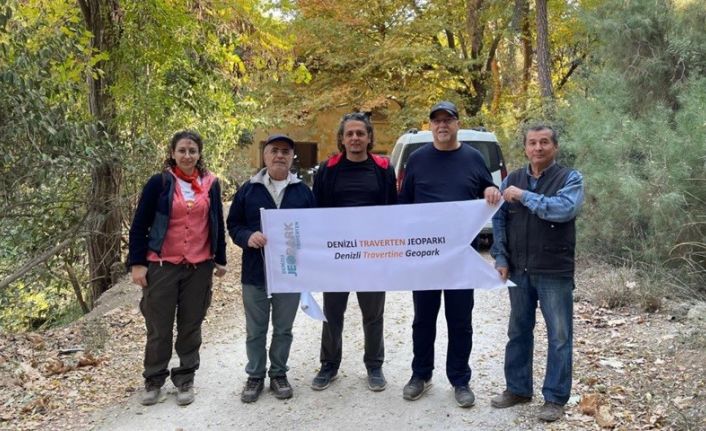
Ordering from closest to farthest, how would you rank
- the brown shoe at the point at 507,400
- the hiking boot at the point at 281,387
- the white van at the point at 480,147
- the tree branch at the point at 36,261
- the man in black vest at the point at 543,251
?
the man in black vest at the point at 543,251, the brown shoe at the point at 507,400, the hiking boot at the point at 281,387, the tree branch at the point at 36,261, the white van at the point at 480,147

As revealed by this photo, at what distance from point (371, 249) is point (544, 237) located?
1299 mm

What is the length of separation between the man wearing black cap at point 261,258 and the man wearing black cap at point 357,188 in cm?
24

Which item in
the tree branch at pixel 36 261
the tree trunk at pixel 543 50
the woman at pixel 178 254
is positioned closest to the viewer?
the woman at pixel 178 254

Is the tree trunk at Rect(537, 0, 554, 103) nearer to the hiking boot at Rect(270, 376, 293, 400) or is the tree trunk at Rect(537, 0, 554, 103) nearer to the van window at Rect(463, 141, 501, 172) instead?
the van window at Rect(463, 141, 501, 172)

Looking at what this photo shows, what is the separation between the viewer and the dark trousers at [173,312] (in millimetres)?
4457

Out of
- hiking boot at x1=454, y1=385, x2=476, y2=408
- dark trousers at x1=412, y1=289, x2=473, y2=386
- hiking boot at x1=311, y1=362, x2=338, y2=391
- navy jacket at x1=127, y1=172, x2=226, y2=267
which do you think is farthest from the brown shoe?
navy jacket at x1=127, y1=172, x2=226, y2=267

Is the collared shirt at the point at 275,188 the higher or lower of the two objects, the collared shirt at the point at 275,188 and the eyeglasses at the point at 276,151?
the lower

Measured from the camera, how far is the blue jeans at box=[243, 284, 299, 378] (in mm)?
4590

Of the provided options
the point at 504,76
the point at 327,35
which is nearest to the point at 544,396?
the point at 327,35

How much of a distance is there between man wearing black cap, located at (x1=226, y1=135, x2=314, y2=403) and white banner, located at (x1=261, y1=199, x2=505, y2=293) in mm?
114

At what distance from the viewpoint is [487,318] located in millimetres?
6914

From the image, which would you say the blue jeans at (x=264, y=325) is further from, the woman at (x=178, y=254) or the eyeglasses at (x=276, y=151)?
the eyeglasses at (x=276, y=151)

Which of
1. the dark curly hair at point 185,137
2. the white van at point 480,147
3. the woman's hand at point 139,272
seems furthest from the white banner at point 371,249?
the white van at point 480,147

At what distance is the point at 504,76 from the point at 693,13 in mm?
13433
